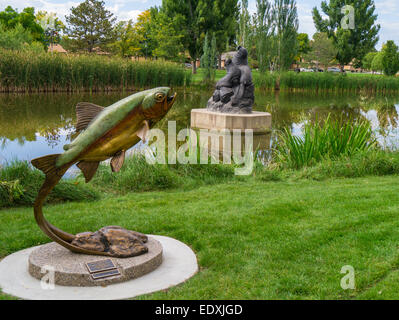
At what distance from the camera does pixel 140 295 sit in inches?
130

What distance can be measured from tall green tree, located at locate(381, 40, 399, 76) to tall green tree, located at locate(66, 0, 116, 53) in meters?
33.3

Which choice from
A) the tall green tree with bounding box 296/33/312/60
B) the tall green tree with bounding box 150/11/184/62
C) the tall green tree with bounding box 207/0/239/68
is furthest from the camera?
the tall green tree with bounding box 296/33/312/60

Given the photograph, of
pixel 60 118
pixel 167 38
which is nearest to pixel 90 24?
pixel 167 38

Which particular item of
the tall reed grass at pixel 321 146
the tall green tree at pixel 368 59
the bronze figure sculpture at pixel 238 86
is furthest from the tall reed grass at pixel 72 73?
the tall green tree at pixel 368 59

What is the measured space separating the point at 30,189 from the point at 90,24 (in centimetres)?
5261

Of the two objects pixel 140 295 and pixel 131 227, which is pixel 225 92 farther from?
pixel 140 295

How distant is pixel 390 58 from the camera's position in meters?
40.5

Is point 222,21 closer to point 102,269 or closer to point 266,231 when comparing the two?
point 266,231

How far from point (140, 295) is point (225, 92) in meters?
12.3

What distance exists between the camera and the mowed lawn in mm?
3447

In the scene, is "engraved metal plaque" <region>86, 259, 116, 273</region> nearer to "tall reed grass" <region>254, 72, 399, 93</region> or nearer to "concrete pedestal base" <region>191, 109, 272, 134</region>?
"concrete pedestal base" <region>191, 109, 272, 134</region>

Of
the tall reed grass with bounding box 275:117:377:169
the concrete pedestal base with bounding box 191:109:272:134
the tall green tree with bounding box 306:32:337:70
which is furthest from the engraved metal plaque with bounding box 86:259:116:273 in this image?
the tall green tree with bounding box 306:32:337:70

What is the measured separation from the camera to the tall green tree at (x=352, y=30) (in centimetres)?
4906
